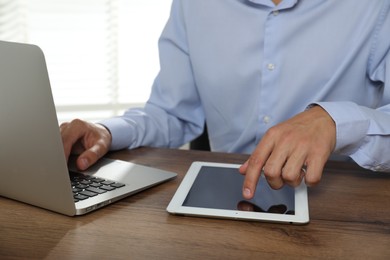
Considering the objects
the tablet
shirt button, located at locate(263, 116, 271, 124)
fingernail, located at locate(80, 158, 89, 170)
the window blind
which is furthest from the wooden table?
the window blind

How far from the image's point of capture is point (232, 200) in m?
0.74

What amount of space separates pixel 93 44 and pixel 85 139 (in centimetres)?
152

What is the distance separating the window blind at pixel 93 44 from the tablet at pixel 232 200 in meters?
1.66

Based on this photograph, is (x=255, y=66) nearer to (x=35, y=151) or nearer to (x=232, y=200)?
(x=232, y=200)

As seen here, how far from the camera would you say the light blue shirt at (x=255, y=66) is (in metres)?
1.10

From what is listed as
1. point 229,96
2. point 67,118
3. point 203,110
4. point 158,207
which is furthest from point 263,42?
point 67,118

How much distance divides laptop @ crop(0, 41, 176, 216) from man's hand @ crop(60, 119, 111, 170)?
11 centimetres

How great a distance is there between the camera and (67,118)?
2467mm

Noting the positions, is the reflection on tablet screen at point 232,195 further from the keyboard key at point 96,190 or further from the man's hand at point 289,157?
the keyboard key at point 96,190

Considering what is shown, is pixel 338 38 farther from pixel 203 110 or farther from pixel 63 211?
pixel 63 211

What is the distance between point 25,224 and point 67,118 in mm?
1836

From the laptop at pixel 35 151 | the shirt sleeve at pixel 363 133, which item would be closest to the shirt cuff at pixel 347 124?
the shirt sleeve at pixel 363 133

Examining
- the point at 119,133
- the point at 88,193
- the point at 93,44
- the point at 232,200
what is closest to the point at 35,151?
the point at 88,193

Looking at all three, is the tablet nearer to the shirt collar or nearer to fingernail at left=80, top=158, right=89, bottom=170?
fingernail at left=80, top=158, right=89, bottom=170
